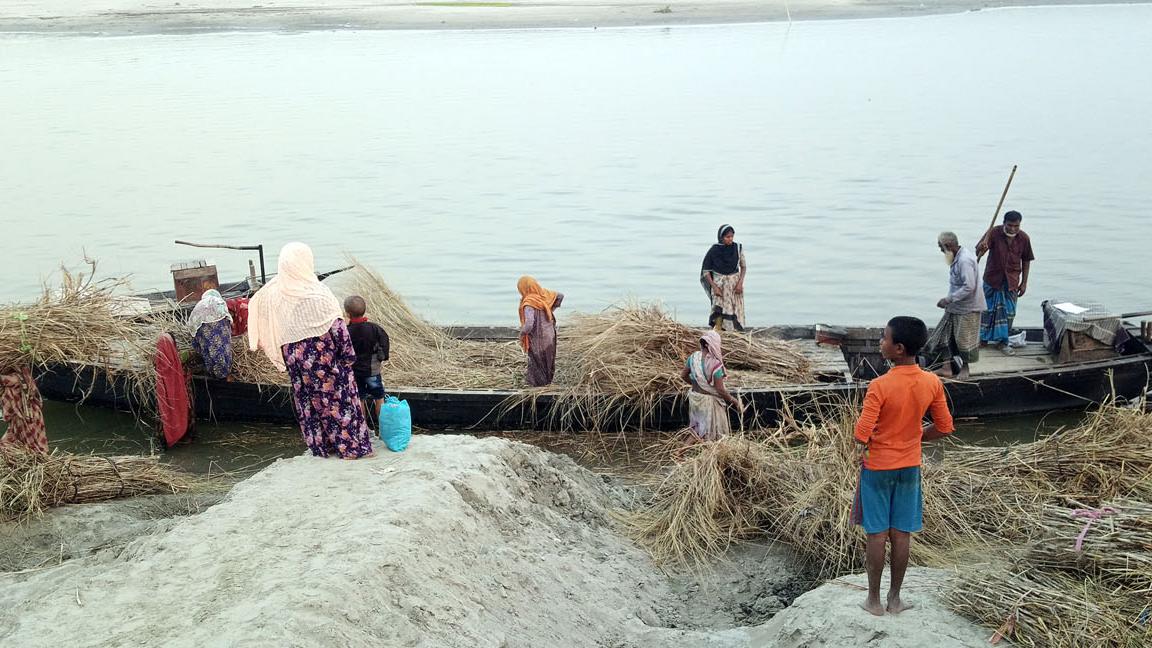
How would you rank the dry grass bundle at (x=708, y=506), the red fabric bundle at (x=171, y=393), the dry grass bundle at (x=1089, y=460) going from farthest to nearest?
the red fabric bundle at (x=171, y=393) < the dry grass bundle at (x=708, y=506) < the dry grass bundle at (x=1089, y=460)

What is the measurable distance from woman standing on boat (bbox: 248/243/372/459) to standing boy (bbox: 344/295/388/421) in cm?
106

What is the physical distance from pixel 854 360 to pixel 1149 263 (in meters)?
9.46

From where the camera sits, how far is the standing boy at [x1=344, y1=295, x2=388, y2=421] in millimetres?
6816

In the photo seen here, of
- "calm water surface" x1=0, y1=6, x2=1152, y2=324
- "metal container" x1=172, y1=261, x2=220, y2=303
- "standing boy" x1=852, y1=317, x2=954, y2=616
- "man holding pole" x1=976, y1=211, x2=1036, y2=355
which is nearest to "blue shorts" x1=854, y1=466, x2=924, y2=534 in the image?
"standing boy" x1=852, y1=317, x2=954, y2=616

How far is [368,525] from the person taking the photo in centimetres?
486

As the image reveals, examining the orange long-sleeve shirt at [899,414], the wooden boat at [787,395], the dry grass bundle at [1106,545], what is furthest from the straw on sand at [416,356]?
the dry grass bundle at [1106,545]

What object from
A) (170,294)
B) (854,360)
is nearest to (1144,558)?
(854,360)

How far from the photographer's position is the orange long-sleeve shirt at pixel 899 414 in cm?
432

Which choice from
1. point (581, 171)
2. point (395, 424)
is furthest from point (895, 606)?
point (581, 171)

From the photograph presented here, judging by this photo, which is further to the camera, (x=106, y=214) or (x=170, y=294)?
(x=106, y=214)

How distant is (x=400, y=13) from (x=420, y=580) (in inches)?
2141

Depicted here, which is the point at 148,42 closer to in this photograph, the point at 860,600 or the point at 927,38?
the point at 927,38

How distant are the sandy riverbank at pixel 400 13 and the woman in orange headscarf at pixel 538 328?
142 ft

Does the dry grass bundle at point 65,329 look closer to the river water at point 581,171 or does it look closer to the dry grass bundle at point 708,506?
the river water at point 581,171
